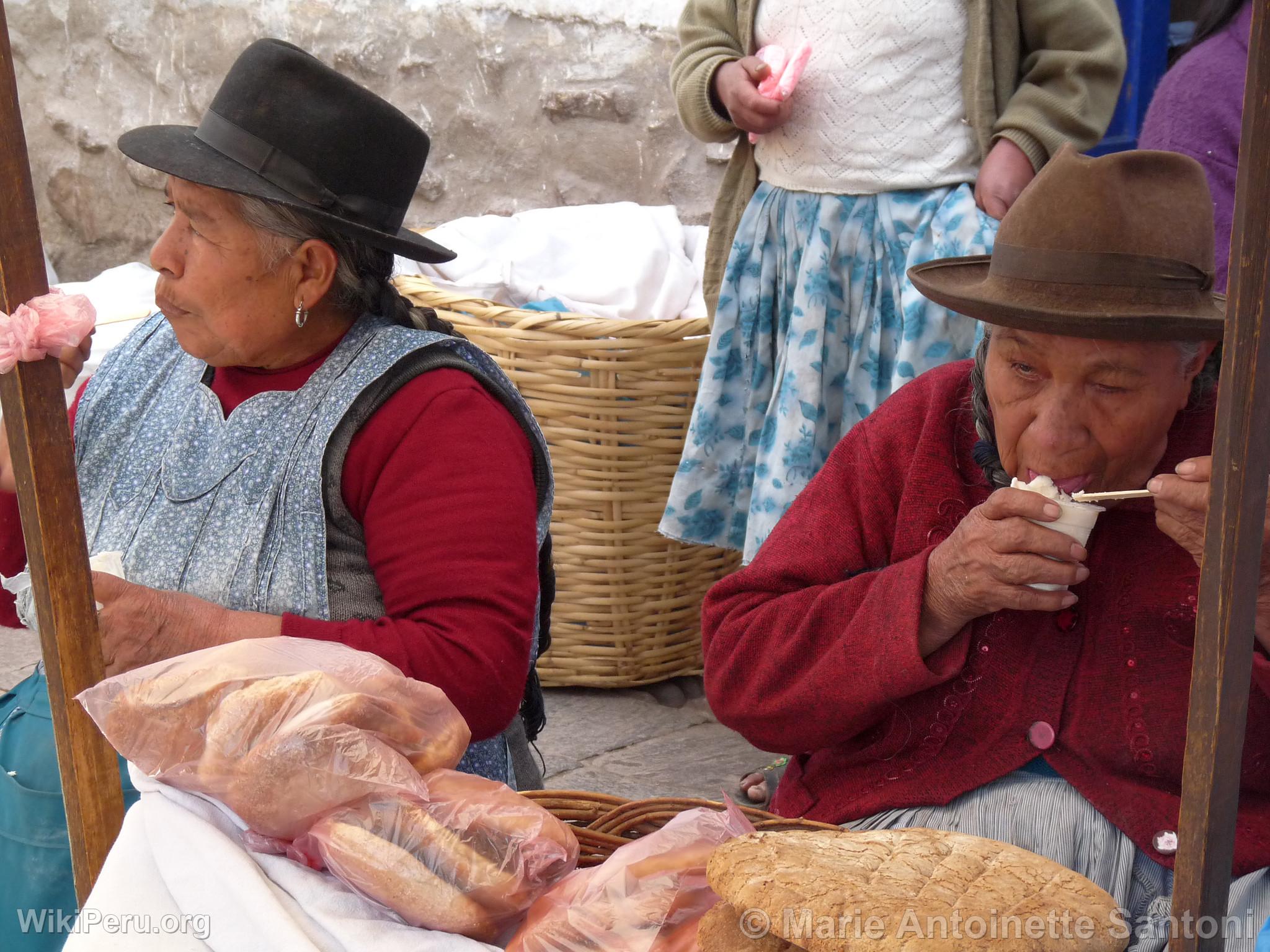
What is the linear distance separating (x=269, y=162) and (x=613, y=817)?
108 centimetres

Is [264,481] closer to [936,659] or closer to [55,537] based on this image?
[55,537]

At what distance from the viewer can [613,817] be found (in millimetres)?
1523

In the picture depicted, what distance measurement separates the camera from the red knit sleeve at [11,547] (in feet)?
6.86

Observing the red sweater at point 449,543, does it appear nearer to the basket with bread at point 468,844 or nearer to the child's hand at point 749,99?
the basket with bread at point 468,844

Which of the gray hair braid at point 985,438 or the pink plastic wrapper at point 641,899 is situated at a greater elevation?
the gray hair braid at point 985,438

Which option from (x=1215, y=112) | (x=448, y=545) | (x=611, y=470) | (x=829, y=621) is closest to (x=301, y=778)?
(x=448, y=545)

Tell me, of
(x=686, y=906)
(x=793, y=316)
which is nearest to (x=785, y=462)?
(x=793, y=316)

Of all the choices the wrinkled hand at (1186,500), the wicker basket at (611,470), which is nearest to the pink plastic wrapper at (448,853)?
the wrinkled hand at (1186,500)

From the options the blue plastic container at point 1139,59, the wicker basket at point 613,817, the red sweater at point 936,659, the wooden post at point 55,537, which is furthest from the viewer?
the blue plastic container at point 1139,59

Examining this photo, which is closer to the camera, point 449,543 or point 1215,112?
point 449,543

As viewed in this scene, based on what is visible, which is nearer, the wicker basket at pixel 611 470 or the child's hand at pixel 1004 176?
the child's hand at pixel 1004 176

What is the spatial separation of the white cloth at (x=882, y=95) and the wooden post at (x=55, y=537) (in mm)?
1901

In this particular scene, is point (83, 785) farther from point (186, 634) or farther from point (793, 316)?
point (793, 316)

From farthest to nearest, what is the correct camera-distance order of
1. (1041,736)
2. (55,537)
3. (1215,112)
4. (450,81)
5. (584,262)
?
(450,81), (584,262), (1215,112), (1041,736), (55,537)
